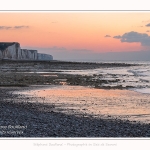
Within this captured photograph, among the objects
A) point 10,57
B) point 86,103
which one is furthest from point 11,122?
point 10,57

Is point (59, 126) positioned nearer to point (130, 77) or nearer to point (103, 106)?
point (103, 106)


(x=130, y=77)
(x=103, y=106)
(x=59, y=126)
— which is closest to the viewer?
(x=59, y=126)

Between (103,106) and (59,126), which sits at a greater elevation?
(103,106)

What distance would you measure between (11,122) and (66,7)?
14.8 feet

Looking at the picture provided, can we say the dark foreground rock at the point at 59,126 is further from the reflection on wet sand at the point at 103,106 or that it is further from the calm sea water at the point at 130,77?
the calm sea water at the point at 130,77

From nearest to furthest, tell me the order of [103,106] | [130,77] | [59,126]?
[59,126] < [103,106] < [130,77]

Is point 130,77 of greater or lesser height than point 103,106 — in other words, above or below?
above

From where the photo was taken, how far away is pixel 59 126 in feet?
39.9

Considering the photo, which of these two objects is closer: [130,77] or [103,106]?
[103,106]

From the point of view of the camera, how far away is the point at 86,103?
Result: 18.1m

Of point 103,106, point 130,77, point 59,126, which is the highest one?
point 130,77

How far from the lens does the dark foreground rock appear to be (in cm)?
1105

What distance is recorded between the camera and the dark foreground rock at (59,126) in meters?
11.1

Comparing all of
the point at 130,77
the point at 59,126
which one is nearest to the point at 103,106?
the point at 59,126
